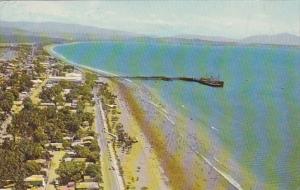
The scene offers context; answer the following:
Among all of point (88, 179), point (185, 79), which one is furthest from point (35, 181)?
point (185, 79)

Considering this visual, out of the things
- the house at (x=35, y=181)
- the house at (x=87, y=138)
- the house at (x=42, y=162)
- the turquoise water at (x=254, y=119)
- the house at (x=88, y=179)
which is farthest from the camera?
the house at (x=87, y=138)

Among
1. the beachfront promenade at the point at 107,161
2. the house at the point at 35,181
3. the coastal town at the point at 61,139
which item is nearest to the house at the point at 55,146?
the coastal town at the point at 61,139

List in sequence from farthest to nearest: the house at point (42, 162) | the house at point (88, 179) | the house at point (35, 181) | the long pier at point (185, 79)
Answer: the long pier at point (185, 79), the house at point (42, 162), the house at point (88, 179), the house at point (35, 181)

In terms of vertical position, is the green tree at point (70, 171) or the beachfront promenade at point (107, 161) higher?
the green tree at point (70, 171)

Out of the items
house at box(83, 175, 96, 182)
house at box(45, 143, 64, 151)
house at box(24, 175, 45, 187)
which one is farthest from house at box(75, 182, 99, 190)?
house at box(45, 143, 64, 151)

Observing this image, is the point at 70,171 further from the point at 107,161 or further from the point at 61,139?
the point at 61,139

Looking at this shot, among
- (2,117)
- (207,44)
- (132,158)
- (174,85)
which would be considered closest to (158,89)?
(174,85)

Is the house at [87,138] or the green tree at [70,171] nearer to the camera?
the green tree at [70,171]

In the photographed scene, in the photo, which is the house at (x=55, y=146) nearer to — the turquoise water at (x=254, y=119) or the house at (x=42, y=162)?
the house at (x=42, y=162)

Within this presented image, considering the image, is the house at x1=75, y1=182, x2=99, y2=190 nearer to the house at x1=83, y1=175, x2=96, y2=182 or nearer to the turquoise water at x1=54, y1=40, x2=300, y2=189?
the house at x1=83, y1=175, x2=96, y2=182

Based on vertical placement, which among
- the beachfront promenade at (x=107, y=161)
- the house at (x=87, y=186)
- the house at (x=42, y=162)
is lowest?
the house at (x=42, y=162)
